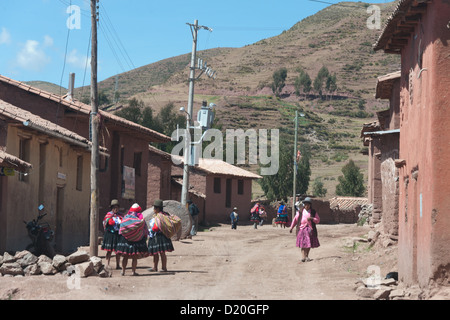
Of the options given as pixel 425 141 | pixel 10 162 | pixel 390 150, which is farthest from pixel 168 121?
pixel 425 141

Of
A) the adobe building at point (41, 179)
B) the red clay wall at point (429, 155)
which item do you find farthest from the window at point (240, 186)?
the red clay wall at point (429, 155)

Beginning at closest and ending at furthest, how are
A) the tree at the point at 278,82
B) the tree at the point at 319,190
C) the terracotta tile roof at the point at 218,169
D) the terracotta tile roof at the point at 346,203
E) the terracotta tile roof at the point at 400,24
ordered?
the terracotta tile roof at the point at 400,24, the terracotta tile roof at the point at 218,169, the terracotta tile roof at the point at 346,203, the tree at the point at 319,190, the tree at the point at 278,82

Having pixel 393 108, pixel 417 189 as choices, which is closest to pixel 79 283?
pixel 417 189

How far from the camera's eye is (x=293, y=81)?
12794 centimetres

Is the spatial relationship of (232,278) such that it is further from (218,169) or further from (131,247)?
(218,169)

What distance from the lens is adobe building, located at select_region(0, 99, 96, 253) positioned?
18156 mm

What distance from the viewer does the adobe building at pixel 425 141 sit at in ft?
38.7

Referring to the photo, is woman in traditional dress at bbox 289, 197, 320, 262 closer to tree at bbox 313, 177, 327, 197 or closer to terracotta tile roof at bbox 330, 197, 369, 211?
terracotta tile roof at bbox 330, 197, 369, 211

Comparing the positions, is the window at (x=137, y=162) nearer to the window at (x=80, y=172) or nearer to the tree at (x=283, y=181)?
the window at (x=80, y=172)

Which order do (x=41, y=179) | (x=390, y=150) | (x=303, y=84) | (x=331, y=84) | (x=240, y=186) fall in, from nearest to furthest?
(x=41, y=179)
(x=390, y=150)
(x=240, y=186)
(x=331, y=84)
(x=303, y=84)

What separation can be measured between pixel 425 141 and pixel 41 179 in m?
12.8

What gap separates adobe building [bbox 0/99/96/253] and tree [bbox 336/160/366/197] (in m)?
43.1
